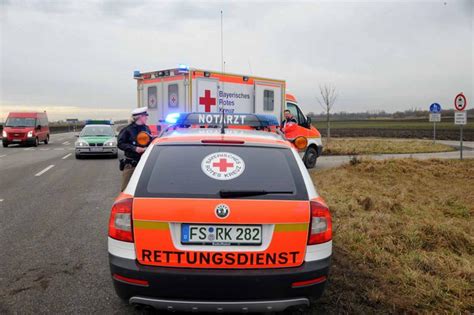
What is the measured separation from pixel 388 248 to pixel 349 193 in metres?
3.74

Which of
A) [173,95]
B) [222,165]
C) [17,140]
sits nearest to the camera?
[222,165]

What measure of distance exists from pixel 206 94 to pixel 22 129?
62.2 ft

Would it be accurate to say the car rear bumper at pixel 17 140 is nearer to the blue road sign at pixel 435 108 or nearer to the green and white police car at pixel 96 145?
the green and white police car at pixel 96 145

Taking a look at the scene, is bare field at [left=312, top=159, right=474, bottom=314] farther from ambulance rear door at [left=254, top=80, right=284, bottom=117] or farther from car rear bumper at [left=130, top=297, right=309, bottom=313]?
ambulance rear door at [left=254, top=80, right=284, bottom=117]

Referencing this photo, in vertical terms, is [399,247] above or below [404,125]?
below

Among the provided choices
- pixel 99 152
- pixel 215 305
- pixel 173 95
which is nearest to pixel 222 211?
pixel 215 305

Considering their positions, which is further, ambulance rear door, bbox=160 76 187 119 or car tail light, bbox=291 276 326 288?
ambulance rear door, bbox=160 76 187 119

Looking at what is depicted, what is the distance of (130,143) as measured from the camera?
620 centimetres

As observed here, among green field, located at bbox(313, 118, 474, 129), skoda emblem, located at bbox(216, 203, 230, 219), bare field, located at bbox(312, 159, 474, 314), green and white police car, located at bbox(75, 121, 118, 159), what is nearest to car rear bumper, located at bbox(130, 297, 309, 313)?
skoda emblem, located at bbox(216, 203, 230, 219)

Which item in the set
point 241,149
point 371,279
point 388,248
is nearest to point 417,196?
point 388,248

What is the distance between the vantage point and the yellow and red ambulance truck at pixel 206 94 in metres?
11.4

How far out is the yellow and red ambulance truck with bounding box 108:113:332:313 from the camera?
116 inches

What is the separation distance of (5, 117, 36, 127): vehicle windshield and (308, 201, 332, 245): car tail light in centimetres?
2715

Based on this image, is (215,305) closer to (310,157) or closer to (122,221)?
(122,221)
